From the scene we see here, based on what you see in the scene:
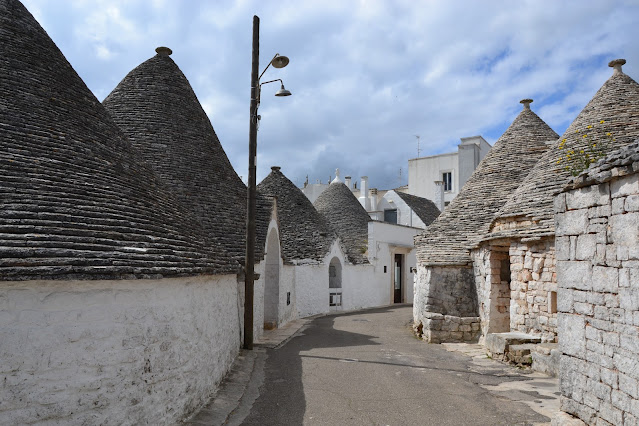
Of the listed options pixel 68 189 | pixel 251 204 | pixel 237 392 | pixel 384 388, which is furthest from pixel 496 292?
pixel 68 189

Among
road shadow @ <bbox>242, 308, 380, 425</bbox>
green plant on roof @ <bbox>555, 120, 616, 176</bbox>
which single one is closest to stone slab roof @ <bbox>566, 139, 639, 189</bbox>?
road shadow @ <bbox>242, 308, 380, 425</bbox>

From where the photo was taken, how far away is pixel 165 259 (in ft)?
17.8

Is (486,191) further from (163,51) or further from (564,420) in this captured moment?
(163,51)

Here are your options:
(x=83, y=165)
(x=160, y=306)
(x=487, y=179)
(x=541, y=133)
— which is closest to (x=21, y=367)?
(x=160, y=306)

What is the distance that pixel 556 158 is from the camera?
1091cm

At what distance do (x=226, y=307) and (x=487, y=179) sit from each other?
9.27 m

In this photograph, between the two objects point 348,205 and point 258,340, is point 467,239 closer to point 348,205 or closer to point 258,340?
point 258,340

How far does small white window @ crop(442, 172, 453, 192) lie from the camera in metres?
33.5

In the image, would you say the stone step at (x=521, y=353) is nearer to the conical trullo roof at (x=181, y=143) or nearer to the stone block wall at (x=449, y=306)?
the stone block wall at (x=449, y=306)

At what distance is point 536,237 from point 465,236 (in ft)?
13.2

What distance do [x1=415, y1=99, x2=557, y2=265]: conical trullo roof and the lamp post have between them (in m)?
5.36

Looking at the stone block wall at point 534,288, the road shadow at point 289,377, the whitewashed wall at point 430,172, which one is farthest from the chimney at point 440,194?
the stone block wall at point 534,288

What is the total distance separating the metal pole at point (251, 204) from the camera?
9.95 metres

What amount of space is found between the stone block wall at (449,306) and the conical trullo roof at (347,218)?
32.6 feet
